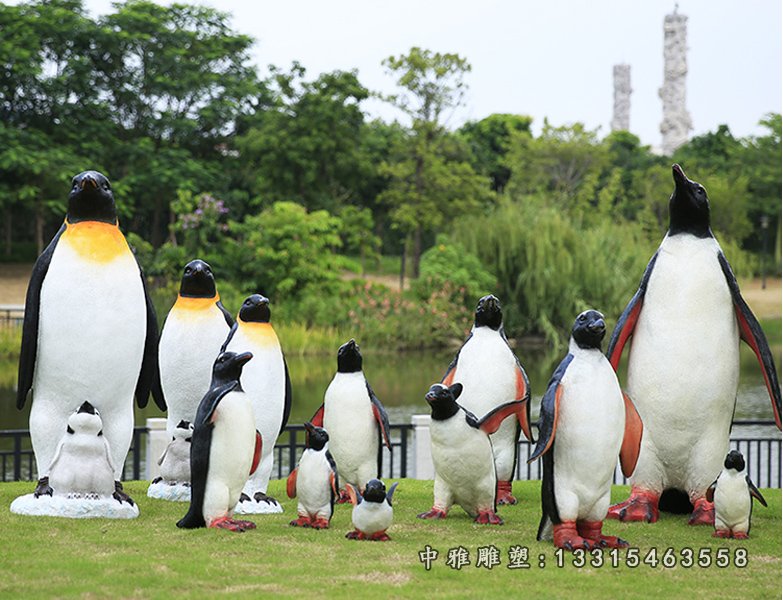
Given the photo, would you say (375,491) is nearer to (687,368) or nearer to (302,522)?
(302,522)

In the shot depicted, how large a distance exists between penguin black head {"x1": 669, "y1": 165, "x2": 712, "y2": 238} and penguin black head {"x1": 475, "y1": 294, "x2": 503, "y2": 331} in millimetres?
1366

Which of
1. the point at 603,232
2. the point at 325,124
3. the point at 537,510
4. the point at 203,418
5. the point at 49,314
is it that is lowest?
the point at 537,510

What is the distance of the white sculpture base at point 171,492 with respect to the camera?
827 cm

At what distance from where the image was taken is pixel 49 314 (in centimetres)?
721

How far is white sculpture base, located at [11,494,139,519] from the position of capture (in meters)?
7.07

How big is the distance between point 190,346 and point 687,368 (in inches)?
133

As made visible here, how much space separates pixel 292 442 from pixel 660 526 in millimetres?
3941

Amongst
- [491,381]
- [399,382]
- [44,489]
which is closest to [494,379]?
[491,381]

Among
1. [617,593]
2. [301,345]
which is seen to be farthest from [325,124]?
[617,593]

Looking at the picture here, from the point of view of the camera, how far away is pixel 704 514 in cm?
756

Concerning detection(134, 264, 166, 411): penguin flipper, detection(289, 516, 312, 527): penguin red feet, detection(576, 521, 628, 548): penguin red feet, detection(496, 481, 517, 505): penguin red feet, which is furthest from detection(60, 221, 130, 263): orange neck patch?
detection(576, 521, 628, 548): penguin red feet

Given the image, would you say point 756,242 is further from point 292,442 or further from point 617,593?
point 617,593

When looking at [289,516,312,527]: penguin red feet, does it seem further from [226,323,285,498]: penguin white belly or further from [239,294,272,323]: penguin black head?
[239,294,272,323]: penguin black head

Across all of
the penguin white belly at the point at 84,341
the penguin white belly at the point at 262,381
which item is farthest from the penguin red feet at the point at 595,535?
the penguin white belly at the point at 84,341
